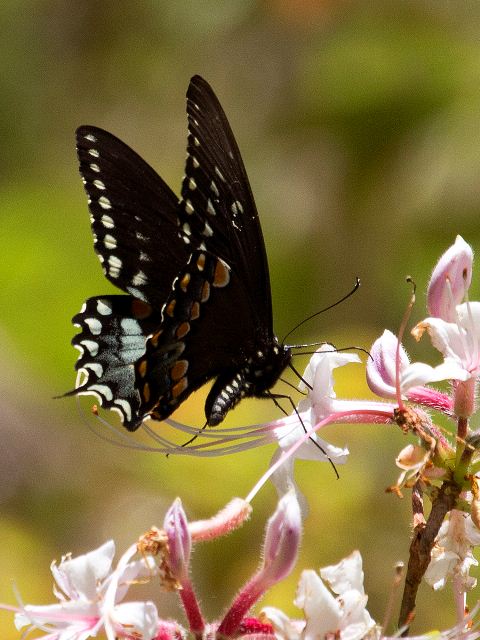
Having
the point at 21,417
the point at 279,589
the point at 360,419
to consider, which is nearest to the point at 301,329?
the point at 279,589

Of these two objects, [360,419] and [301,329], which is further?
[301,329]

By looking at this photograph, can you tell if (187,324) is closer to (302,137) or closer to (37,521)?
(37,521)

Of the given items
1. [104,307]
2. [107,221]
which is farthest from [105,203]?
[104,307]

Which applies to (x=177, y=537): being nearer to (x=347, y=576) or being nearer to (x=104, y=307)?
(x=347, y=576)

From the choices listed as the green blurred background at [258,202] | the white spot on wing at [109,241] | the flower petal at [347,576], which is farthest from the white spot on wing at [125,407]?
the green blurred background at [258,202]

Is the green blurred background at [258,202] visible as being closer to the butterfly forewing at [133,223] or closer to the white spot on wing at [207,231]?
the butterfly forewing at [133,223]

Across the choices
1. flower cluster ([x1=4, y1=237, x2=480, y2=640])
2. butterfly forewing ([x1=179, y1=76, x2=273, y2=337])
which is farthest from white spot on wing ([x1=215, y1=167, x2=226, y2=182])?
flower cluster ([x1=4, y1=237, x2=480, y2=640])

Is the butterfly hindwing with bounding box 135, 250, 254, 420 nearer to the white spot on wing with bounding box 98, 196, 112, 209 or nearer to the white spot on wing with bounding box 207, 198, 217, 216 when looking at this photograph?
the white spot on wing with bounding box 207, 198, 217, 216
